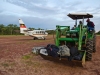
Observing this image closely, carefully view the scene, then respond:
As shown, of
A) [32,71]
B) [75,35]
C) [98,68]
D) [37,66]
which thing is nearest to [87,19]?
[75,35]

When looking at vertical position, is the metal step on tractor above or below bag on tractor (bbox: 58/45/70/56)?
above

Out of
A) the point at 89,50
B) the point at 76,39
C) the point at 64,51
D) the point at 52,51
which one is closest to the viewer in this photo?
the point at 64,51

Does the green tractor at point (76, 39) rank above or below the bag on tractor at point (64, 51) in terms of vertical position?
above

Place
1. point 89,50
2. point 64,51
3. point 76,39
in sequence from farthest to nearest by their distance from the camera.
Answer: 1. point 76,39
2. point 89,50
3. point 64,51

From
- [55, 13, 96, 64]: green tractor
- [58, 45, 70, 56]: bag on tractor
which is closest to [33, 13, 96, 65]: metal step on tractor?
[55, 13, 96, 64]: green tractor

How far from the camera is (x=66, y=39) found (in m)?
7.54

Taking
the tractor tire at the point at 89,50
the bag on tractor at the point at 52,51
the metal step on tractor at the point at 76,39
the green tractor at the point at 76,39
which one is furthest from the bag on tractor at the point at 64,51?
the tractor tire at the point at 89,50

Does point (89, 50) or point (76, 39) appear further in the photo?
point (76, 39)

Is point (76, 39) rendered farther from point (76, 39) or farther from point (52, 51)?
point (52, 51)

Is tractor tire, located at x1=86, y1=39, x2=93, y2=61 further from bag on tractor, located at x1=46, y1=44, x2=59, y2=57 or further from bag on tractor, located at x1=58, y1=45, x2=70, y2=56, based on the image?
bag on tractor, located at x1=46, y1=44, x2=59, y2=57

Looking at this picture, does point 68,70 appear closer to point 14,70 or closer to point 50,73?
point 50,73

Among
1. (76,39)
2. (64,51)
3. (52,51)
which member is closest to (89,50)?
(76,39)

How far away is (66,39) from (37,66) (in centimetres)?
194

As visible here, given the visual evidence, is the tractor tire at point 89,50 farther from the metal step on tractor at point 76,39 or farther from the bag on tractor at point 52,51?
the bag on tractor at point 52,51
